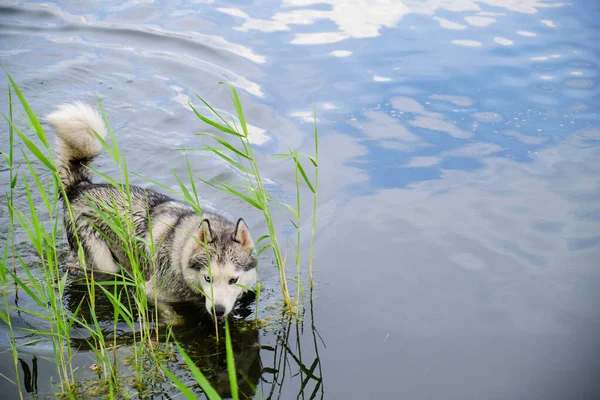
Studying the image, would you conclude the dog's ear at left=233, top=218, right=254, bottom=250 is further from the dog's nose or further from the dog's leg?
the dog's leg

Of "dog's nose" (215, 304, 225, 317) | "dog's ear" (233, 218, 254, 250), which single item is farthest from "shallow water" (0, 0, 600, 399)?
"dog's ear" (233, 218, 254, 250)

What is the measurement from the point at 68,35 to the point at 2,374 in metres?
7.84

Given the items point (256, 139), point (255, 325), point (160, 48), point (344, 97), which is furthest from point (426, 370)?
point (160, 48)

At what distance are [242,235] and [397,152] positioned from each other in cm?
305

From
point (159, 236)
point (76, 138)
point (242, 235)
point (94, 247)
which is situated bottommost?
point (94, 247)

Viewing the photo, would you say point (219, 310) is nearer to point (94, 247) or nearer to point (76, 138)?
point (94, 247)

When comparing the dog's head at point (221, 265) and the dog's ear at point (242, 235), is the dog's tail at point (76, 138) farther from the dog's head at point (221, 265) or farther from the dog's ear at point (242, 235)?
the dog's ear at point (242, 235)

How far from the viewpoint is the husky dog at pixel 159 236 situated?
4477 mm

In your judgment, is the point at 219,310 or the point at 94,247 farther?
the point at 94,247

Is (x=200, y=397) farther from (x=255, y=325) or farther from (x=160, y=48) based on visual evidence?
(x=160, y=48)

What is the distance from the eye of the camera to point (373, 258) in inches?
221

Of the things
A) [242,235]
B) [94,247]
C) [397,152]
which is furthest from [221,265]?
[397,152]

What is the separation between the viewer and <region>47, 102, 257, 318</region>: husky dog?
4.48m

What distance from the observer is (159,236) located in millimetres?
5211
